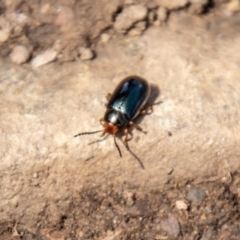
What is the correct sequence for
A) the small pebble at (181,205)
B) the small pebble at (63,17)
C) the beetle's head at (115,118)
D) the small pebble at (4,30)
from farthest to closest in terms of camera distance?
the small pebble at (63,17) → the small pebble at (4,30) → the beetle's head at (115,118) → the small pebble at (181,205)

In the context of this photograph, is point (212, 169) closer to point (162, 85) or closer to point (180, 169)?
point (180, 169)

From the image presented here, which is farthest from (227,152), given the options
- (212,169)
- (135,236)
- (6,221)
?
(6,221)

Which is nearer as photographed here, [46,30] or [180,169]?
[180,169]

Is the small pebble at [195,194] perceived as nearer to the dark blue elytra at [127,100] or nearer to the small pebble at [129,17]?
the dark blue elytra at [127,100]

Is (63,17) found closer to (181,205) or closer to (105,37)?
(105,37)

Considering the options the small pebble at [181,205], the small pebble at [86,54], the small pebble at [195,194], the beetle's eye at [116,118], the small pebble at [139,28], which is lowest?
the small pebble at [181,205]

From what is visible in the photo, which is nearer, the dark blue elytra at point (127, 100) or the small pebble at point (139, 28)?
the dark blue elytra at point (127, 100)

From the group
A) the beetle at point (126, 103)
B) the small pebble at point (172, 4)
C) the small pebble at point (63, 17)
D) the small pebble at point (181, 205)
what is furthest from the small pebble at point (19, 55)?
the small pebble at point (181, 205)
